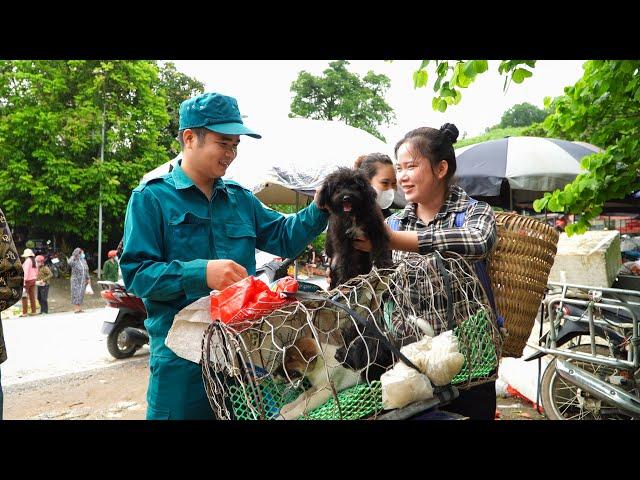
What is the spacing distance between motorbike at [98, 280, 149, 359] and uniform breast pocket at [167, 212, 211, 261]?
17.3 ft

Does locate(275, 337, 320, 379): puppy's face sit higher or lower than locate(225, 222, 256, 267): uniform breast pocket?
lower

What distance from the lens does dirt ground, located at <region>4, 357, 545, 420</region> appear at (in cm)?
487

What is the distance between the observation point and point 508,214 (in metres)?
2.13

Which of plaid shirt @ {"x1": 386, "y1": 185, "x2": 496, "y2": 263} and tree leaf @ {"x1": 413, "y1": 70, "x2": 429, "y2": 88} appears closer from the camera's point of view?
plaid shirt @ {"x1": 386, "y1": 185, "x2": 496, "y2": 263}

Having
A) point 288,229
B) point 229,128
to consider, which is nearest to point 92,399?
point 288,229

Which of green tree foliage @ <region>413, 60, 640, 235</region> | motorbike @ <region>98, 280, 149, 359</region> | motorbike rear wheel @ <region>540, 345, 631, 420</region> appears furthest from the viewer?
motorbike @ <region>98, 280, 149, 359</region>

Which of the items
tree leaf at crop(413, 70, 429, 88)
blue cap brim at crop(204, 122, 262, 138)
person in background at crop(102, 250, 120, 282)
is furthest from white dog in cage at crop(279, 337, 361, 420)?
person in background at crop(102, 250, 120, 282)

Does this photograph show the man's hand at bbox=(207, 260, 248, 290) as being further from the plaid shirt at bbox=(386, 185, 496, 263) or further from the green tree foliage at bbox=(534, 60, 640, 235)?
the green tree foliage at bbox=(534, 60, 640, 235)

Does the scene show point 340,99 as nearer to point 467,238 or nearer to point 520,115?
point 467,238

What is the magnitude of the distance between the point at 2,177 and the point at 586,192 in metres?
19.8

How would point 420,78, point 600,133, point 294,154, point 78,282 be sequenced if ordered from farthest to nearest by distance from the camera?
point 78,282
point 294,154
point 600,133
point 420,78

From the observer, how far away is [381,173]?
2791 mm

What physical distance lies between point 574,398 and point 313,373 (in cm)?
337

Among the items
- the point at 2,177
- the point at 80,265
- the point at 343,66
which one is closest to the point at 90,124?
the point at 2,177
